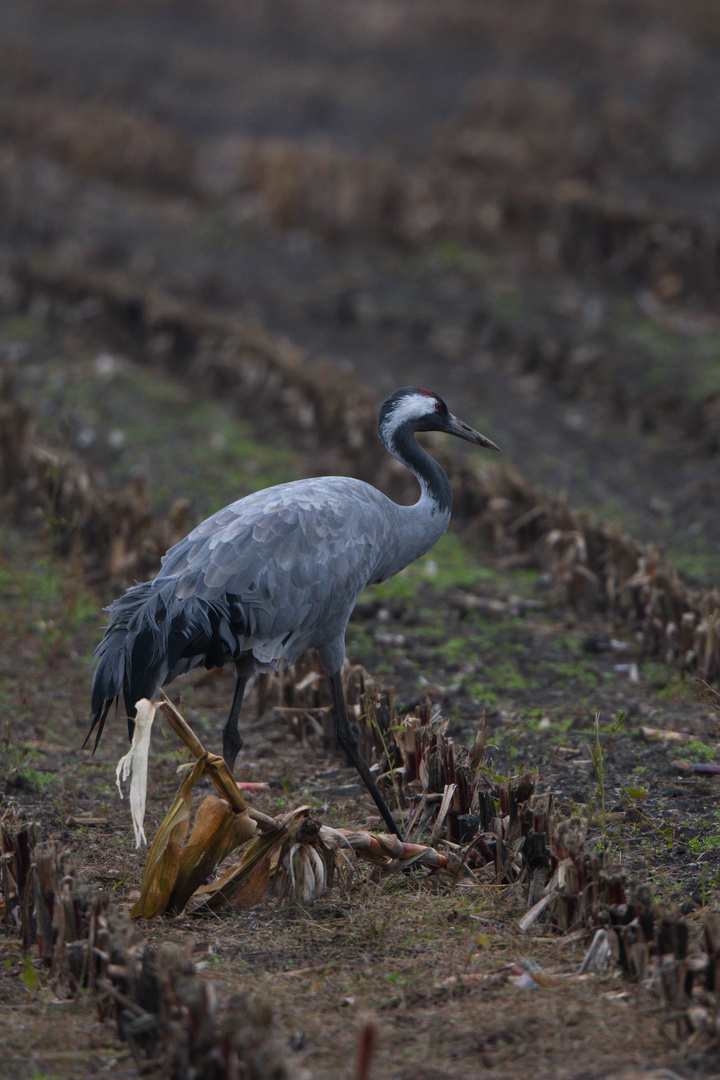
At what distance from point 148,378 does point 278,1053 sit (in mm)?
9637

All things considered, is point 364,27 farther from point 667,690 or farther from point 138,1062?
point 138,1062

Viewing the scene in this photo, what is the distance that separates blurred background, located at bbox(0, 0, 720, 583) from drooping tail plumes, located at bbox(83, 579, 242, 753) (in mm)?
2735

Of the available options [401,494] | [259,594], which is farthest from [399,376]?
[259,594]

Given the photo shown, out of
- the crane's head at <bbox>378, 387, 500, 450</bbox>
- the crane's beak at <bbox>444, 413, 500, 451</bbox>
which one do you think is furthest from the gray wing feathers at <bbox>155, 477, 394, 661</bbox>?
the crane's beak at <bbox>444, 413, 500, 451</bbox>

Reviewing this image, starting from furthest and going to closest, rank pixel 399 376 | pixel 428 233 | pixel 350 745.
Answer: pixel 428 233 → pixel 399 376 → pixel 350 745

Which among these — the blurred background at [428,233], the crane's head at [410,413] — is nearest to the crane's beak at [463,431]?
the crane's head at [410,413]

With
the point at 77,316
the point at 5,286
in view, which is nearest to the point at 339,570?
the point at 77,316

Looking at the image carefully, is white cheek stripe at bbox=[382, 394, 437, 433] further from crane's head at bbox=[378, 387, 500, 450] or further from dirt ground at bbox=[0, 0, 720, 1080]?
dirt ground at bbox=[0, 0, 720, 1080]

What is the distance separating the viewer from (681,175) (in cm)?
1628

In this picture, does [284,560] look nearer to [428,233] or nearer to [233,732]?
[233,732]

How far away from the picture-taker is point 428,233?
1459 cm

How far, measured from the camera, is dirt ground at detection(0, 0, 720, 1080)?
13.5ft

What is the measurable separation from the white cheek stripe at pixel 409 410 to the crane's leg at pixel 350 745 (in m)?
1.30

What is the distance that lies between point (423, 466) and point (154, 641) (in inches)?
68.1
